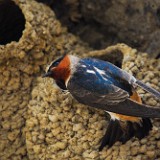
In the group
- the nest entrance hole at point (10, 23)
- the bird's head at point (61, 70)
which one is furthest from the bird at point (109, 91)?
the nest entrance hole at point (10, 23)

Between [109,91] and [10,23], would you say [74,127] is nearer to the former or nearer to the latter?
[109,91]

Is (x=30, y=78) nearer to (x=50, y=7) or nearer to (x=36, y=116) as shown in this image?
(x=36, y=116)

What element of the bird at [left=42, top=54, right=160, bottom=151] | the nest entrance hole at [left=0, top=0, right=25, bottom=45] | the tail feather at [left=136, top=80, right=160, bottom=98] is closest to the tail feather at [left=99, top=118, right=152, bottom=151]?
the bird at [left=42, top=54, right=160, bottom=151]

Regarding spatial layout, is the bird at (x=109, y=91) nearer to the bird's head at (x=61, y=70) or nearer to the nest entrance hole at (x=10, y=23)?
the bird's head at (x=61, y=70)

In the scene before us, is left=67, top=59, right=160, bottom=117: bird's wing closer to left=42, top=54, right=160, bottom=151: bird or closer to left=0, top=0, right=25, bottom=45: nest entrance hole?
left=42, top=54, right=160, bottom=151: bird

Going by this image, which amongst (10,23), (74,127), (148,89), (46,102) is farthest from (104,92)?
(10,23)
